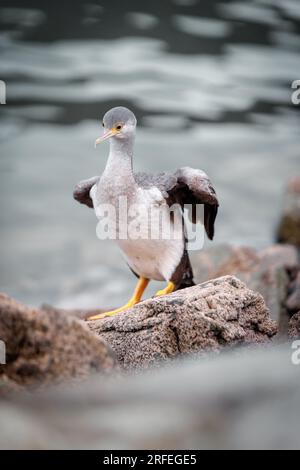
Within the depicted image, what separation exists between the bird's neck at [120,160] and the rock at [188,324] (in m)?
2.02

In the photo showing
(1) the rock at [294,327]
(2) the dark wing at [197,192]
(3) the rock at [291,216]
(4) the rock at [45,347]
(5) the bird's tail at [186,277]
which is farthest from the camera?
(3) the rock at [291,216]

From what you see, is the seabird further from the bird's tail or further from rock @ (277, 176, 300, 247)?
rock @ (277, 176, 300, 247)

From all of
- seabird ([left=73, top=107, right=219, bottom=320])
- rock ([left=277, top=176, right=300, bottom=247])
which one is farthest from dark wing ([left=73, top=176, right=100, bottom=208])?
rock ([left=277, top=176, right=300, bottom=247])

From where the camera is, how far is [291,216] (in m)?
15.1

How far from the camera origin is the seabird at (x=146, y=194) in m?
7.90

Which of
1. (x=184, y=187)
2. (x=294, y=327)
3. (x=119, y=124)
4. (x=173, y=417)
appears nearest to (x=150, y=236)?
(x=184, y=187)

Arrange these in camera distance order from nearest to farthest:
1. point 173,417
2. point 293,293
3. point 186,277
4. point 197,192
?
point 173,417
point 197,192
point 186,277
point 293,293

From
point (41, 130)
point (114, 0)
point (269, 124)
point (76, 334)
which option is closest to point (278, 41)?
point (269, 124)

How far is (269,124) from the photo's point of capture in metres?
21.3

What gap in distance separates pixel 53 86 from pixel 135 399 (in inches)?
748

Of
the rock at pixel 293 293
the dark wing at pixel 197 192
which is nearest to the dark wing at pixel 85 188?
the dark wing at pixel 197 192

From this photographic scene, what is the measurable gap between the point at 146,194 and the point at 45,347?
12.2 ft

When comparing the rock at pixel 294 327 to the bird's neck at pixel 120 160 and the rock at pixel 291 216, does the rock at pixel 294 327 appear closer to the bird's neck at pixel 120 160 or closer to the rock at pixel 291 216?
the bird's neck at pixel 120 160

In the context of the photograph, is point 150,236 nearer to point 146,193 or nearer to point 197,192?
point 146,193
